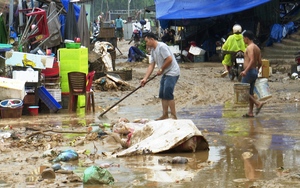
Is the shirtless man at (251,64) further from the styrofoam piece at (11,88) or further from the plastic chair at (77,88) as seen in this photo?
the styrofoam piece at (11,88)

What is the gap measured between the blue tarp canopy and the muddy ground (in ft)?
22.2

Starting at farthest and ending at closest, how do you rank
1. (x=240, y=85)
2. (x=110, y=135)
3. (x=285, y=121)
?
(x=240, y=85), (x=285, y=121), (x=110, y=135)

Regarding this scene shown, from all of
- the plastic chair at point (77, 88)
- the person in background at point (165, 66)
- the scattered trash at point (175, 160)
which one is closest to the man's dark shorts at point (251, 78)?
the person in background at point (165, 66)

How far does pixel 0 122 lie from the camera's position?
41.5 ft

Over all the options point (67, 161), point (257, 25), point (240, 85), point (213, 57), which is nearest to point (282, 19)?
point (257, 25)

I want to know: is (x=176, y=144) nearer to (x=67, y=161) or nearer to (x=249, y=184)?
(x=67, y=161)

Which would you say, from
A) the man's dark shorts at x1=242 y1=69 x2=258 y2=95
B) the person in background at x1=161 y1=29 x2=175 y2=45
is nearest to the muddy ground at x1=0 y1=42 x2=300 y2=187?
the man's dark shorts at x1=242 y1=69 x2=258 y2=95

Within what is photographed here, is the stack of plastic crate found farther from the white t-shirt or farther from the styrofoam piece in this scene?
the white t-shirt

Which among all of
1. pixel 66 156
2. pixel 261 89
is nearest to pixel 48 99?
pixel 261 89

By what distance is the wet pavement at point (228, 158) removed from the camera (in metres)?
7.13

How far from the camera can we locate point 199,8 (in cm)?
2836

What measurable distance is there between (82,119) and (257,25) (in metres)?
17.0

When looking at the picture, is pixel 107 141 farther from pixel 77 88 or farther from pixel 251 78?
pixel 77 88

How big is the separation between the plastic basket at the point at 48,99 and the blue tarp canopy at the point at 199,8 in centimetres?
1440
